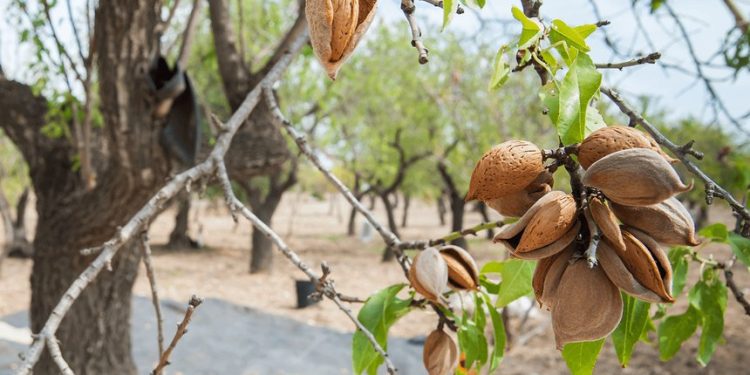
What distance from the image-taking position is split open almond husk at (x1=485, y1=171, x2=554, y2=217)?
76cm

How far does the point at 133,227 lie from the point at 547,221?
880 millimetres

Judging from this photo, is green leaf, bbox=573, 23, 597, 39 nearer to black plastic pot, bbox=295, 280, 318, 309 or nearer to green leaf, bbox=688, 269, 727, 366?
green leaf, bbox=688, 269, 727, 366

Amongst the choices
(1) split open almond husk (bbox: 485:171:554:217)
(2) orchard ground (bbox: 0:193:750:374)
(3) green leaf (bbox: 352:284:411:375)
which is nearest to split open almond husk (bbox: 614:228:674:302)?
(1) split open almond husk (bbox: 485:171:554:217)

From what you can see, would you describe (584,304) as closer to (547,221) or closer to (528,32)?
(547,221)

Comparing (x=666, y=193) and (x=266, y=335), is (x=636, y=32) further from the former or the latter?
(x=266, y=335)

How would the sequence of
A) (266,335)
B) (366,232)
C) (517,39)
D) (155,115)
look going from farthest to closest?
(366,232) → (266,335) → (155,115) → (517,39)

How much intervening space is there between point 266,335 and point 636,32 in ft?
21.9

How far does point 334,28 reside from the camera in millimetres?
712

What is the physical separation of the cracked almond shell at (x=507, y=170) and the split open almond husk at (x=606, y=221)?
0.25 ft

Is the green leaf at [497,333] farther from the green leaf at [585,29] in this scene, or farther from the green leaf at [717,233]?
the green leaf at [585,29]

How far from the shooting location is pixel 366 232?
74.3 feet

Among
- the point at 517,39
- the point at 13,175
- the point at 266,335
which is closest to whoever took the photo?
the point at 517,39


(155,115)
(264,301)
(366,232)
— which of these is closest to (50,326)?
(155,115)

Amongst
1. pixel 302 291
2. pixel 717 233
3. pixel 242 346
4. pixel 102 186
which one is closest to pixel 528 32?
pixel 717 233
